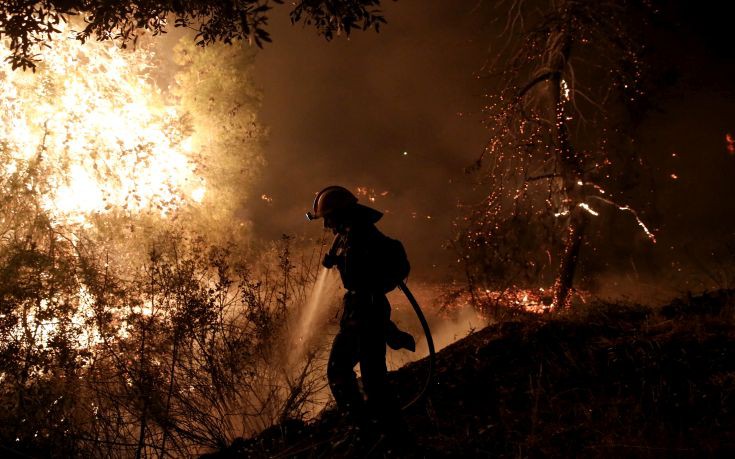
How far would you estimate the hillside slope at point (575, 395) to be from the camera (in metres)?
3.71

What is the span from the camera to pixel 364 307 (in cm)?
373

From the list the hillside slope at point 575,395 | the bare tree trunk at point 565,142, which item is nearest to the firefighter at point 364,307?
the hillside slope at point 575,395

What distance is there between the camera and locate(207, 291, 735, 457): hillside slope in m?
3.71

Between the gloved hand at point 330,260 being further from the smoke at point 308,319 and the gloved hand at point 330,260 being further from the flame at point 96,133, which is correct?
the flame at point 96,133

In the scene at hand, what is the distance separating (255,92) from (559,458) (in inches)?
602

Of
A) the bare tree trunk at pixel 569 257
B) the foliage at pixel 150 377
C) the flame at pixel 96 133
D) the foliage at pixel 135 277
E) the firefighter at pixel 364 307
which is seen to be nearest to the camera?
the firefighter at pixel 364 307

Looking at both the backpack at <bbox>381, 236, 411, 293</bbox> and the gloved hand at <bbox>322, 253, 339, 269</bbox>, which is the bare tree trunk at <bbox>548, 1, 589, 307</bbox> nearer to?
the backpack at <bbox>381, 236, 411, 293</bbox>

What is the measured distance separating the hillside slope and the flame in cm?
975

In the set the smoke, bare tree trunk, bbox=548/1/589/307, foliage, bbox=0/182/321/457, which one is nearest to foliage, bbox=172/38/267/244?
the smoke

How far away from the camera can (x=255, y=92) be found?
54.4 ft

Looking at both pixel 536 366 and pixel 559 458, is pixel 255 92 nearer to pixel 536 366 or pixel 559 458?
pixel 536 366

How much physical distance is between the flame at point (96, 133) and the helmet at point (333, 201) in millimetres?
9664

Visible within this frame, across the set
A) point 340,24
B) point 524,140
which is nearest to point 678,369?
point 340,24

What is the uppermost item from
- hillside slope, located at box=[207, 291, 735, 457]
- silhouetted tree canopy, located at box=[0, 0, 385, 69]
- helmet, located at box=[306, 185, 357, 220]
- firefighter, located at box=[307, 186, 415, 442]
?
silhouetted tree canopy, located at box=[0, 0, 385, 69]
